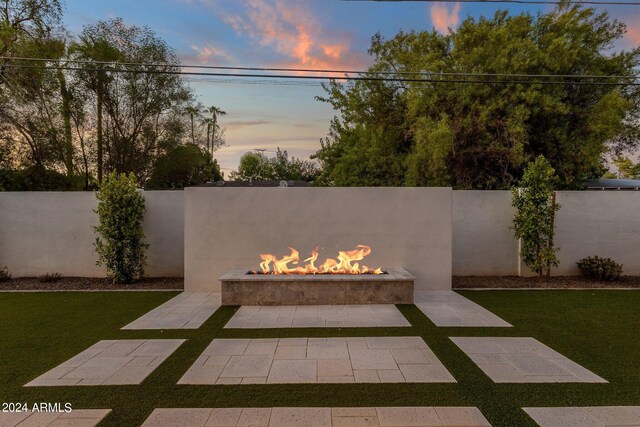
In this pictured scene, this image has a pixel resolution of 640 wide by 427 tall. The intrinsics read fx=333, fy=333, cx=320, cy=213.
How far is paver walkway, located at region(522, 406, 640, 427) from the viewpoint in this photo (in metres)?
Result: 2.77

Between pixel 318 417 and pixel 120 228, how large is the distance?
276 inches

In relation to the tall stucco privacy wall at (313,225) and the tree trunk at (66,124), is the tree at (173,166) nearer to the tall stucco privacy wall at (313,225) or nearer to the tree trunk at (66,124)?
the tree trunk at (66,124)

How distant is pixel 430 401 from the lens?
3104mm

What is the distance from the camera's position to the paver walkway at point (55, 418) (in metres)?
2.79

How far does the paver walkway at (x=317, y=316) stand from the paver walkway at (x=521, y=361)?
1.16 meters

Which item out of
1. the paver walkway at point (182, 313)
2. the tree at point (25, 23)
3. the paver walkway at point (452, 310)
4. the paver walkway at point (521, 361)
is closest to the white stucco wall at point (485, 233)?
the paver walkway at point (452, 310)

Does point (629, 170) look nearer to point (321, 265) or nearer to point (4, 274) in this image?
point (321, 265)

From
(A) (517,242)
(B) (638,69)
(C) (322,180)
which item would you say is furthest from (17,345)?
(B) (638,69)

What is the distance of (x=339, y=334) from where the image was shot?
4832mm

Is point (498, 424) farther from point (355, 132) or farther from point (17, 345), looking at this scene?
point (355, 132)

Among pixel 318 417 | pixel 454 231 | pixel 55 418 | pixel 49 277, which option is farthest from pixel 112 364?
pixel 454 231

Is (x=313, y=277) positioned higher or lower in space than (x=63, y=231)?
lower

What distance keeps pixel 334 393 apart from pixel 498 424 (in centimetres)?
142

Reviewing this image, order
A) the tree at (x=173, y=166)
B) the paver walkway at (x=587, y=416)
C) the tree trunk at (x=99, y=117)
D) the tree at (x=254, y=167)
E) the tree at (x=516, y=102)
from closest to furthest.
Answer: the paver walkway at (x=587, y=416) → the tree at (x=516, y=102) → the tree trunk at (x=99, y=117) → the tree at (x=173, y=166) → the tree at (x=254, y=167)
